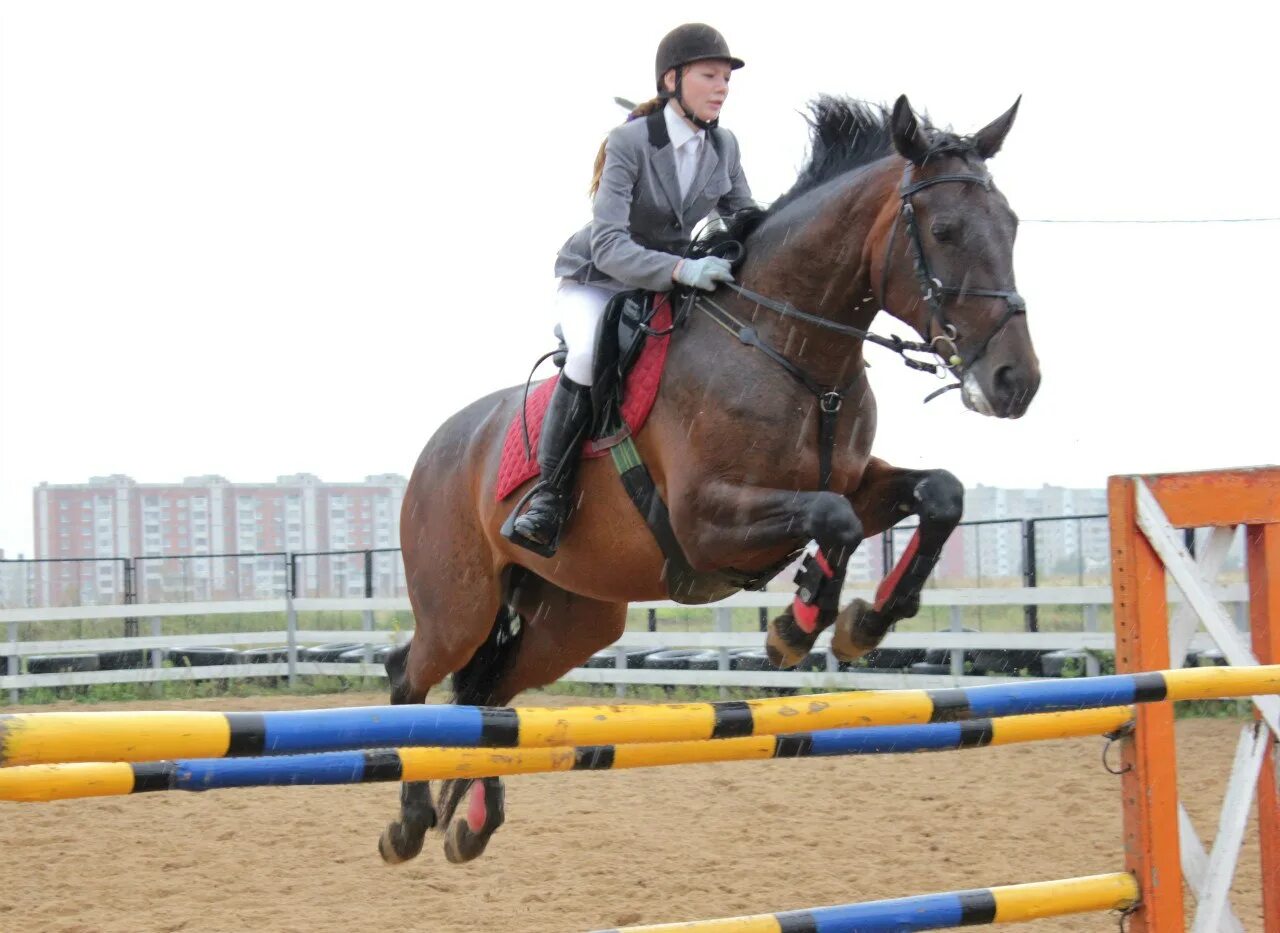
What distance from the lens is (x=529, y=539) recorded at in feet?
14.1

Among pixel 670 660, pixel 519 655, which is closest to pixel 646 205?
pixel 519 655

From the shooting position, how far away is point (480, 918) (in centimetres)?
507

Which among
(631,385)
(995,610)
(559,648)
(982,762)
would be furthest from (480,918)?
(995,610)

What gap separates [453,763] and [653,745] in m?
0.49

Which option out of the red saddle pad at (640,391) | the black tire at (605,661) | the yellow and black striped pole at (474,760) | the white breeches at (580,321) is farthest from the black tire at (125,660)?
the yellow and black striped pole at (474,760)

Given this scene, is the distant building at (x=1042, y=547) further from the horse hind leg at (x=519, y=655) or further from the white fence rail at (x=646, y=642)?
the horse hind leg at (x=519, y=655)

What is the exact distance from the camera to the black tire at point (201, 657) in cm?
1352

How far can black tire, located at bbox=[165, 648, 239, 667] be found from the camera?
44.4 feet

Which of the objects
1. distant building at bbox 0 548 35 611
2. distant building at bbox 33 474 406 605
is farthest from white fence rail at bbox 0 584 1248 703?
distant building at bbox 33 474 406 605

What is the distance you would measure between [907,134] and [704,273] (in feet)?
2.45

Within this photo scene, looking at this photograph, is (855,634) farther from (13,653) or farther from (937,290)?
(13,653)

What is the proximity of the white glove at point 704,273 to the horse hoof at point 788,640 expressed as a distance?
1.03 metres

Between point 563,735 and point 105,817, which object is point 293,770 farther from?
point 105,817

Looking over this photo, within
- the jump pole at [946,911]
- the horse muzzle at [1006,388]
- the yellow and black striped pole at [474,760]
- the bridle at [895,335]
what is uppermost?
the bridle at [895,335]
